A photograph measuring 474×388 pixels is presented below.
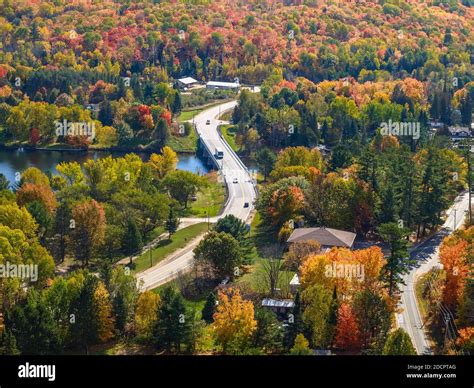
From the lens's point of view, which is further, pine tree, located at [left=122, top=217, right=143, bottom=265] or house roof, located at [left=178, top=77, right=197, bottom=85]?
house roof, located at [left=178, top=77, right=197, bottom=85]

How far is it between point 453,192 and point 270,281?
2004 centimetres

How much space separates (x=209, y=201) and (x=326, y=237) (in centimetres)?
1685

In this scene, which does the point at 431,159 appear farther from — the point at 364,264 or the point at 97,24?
the point at 97,24

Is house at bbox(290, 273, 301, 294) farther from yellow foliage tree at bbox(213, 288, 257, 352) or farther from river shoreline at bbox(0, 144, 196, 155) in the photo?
river shoreline at bbox(0, 144, 196, 155)

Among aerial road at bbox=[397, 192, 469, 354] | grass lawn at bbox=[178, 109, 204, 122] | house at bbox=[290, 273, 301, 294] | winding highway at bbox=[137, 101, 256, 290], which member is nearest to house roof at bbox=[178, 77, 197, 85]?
winding highway at bbox=[137, 101, 256, 290]

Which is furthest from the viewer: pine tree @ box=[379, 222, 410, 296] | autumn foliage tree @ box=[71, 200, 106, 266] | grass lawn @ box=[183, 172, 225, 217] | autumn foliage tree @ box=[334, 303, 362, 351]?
grass lawn @ box=[183, 172, 225, 217]

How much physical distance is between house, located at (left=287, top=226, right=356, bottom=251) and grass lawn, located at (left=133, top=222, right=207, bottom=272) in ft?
25.1

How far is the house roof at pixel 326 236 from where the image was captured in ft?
138

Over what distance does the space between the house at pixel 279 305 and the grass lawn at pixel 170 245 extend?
34.6 ft

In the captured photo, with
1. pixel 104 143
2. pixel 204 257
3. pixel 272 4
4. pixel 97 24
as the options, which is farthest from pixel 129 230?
pixel 272 4

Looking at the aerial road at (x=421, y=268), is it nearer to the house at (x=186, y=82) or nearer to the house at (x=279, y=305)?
the house at (x=279, y=305)

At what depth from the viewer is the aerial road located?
33031 mm

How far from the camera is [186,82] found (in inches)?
3912

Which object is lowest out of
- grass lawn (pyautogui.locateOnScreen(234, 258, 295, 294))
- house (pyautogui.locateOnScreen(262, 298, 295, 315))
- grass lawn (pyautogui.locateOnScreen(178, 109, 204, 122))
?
grass lawn (pyautogui.locateOnScreen(178, 109, 204, 122))
